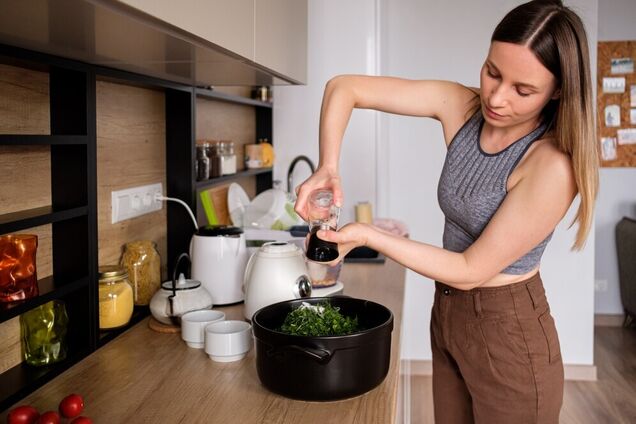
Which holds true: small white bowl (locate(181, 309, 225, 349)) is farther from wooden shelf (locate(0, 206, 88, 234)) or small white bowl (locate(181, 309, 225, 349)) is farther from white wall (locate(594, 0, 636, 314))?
white wall (locate(594, 0, 636, 314))

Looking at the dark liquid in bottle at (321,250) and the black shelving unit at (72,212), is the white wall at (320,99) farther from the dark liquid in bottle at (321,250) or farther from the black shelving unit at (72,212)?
the dark liquid in bottle at (321,250)

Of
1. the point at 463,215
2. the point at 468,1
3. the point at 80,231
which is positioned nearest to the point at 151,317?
the point at 80,231

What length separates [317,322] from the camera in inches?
55.2

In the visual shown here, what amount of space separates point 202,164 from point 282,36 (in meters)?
0.69

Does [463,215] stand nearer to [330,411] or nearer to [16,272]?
[330,411]

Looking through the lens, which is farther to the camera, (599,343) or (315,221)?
(599,343)

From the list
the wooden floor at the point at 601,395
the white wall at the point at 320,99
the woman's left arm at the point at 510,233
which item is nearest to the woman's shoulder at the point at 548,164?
the woman's left arm at the point at 510,233

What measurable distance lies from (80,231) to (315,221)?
1.86 feet

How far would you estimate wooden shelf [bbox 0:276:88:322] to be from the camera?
1.27m

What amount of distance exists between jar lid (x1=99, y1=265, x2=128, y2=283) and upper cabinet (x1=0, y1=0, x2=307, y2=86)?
1.60 feet

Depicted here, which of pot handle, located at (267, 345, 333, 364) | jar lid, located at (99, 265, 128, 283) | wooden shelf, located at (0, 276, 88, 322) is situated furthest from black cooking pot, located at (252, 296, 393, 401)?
jar lid, located at (99, 265, 128, 283)

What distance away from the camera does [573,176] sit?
140cm

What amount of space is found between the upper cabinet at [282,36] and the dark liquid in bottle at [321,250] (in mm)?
506

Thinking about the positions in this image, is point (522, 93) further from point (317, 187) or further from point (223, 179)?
point (223, 179)
